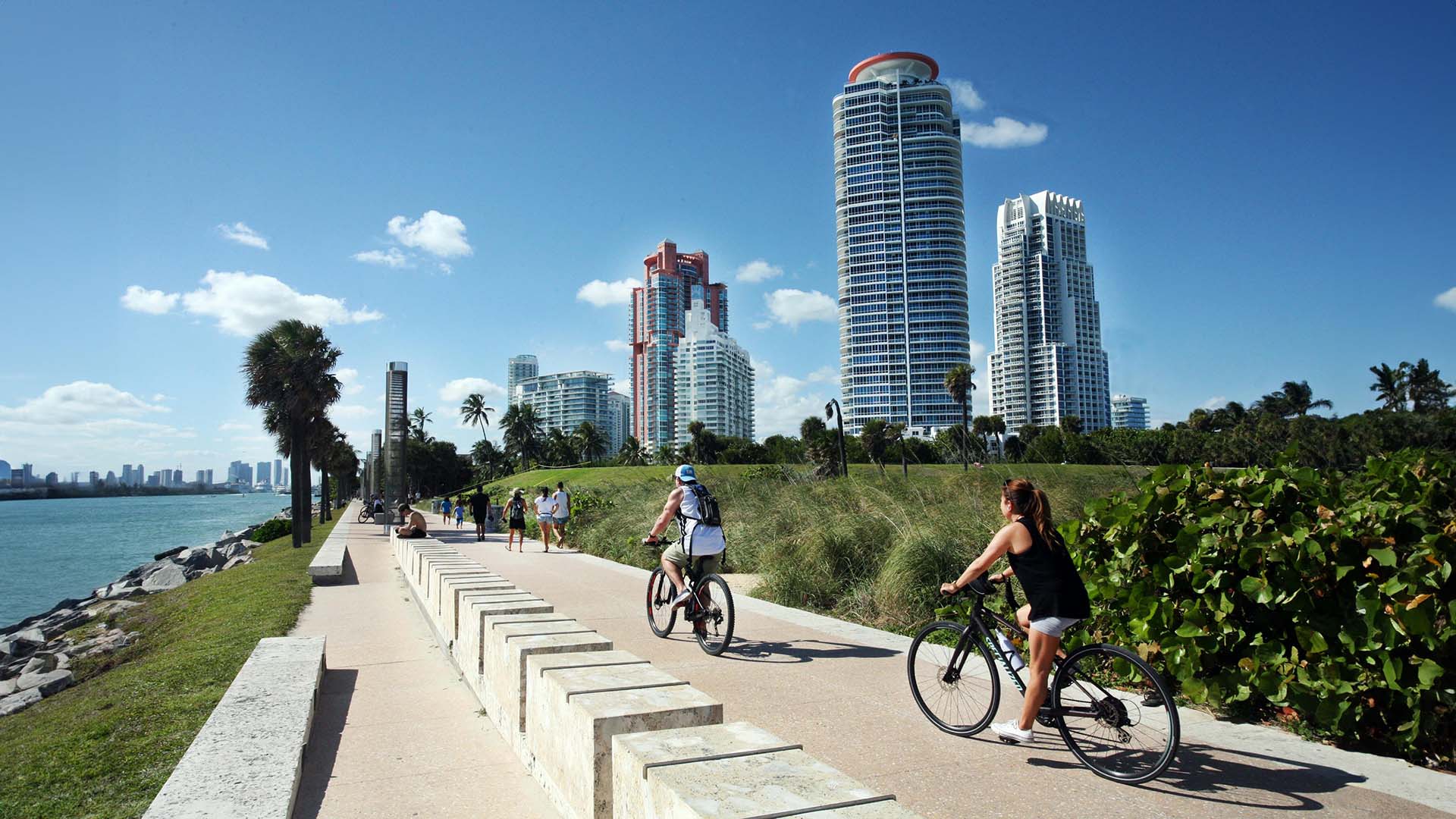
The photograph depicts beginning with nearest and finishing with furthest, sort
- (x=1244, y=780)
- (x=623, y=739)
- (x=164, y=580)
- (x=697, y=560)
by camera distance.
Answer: (x=623, y=739) < (x=1244, y=780) < (x=697, y=560) < (x=164, y=580)

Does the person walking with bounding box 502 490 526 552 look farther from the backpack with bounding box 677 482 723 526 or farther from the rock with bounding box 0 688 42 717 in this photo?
the backpack with bounding box 677 482 723 526

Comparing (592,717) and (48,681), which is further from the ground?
(592,717)

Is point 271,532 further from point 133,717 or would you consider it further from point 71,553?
point 133,717

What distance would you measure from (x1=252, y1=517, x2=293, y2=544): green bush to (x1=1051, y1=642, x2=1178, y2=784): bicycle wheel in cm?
3714

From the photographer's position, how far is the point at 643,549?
16.7 m

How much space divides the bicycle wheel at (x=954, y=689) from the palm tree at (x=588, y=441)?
374 feet

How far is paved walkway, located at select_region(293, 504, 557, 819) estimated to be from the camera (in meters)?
4.08

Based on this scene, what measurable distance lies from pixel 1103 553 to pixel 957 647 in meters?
1.90

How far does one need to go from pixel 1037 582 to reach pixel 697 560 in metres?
3.77

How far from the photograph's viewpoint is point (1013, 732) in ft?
14.5

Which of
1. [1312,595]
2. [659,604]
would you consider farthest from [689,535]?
[1312,595]

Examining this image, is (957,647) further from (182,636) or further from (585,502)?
(585,502)

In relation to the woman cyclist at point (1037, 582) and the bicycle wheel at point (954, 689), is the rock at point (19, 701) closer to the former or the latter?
the bicycle wheel at point (954, 689)

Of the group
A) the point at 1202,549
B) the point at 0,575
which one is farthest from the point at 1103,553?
the point at 0,575
